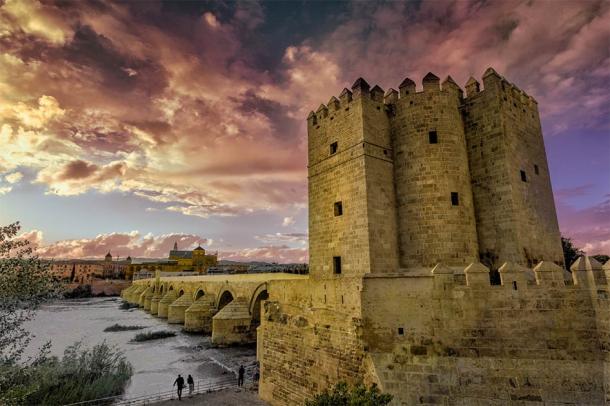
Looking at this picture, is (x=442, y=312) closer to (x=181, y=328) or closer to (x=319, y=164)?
(x=319, y=164)

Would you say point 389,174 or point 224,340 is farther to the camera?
point 224,340

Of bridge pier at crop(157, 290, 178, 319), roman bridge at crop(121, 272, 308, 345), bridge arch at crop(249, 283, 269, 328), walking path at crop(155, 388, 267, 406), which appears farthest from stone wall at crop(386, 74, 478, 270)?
bridge pier at crop(157, 290, 178, 319)

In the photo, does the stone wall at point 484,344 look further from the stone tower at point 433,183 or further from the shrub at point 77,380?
the shrub at point 77,380

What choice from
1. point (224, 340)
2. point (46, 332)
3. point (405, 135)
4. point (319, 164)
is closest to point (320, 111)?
point (319, 164)

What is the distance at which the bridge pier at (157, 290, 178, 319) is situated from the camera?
44.7 m

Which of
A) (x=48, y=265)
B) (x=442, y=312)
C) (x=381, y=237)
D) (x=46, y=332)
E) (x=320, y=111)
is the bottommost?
(x=46, y=332)

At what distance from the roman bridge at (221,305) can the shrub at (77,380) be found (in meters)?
8.45

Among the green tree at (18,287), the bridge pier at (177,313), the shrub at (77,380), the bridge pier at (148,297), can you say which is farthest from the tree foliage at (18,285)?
the bridge pier at (148,297)

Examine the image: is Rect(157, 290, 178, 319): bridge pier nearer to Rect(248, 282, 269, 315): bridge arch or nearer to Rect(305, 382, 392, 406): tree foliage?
Rect(248, 282, 269, 315): bridge arch

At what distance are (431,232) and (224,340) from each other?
68.4 ft

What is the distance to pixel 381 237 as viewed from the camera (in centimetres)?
1205

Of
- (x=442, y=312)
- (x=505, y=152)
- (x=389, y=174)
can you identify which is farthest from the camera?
(x=389, y=174)

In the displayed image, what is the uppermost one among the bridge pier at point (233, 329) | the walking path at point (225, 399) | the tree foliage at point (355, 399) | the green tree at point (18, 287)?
the green tree at point (18, 287)

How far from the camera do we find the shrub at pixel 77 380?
14251 mm
